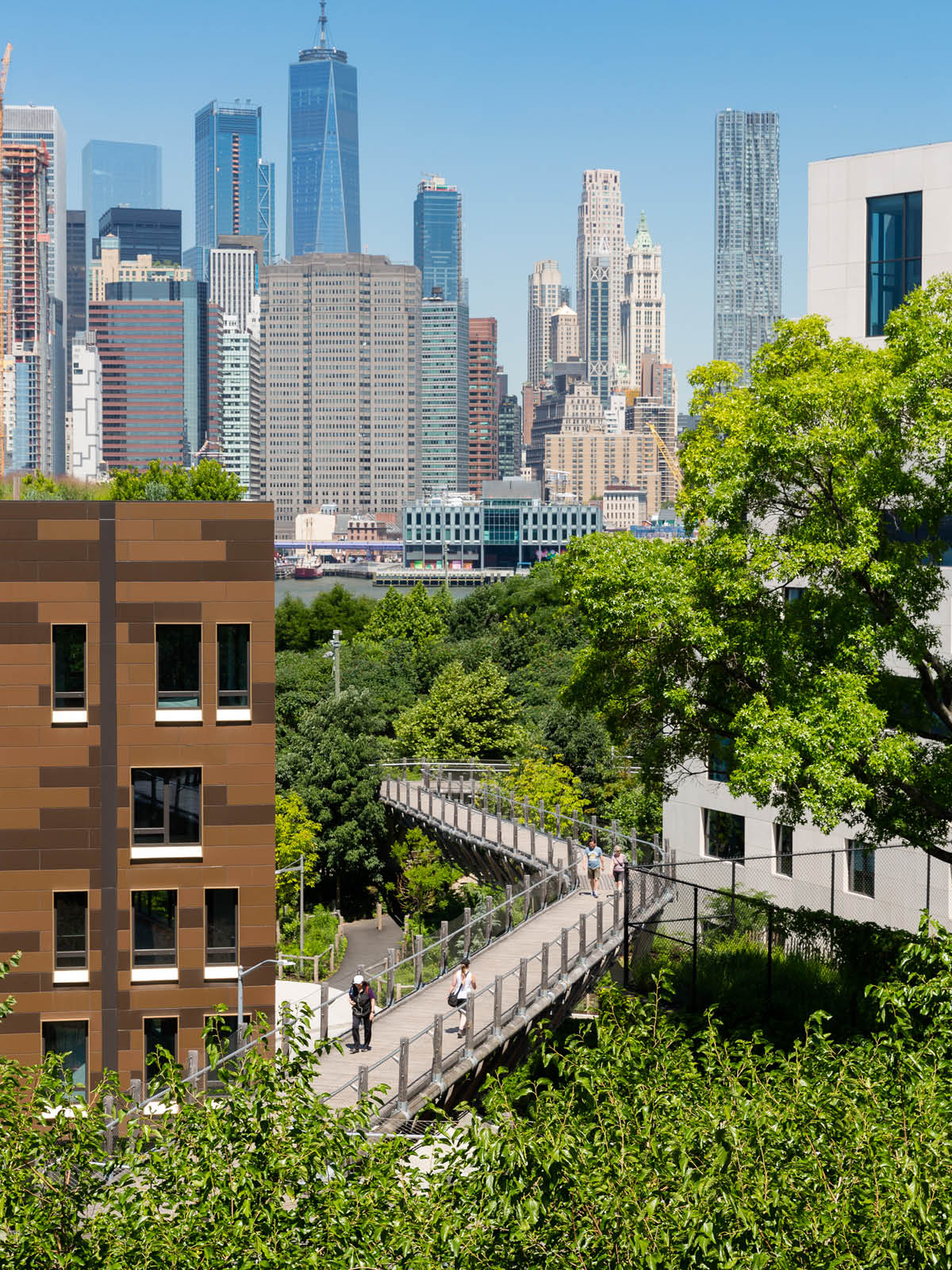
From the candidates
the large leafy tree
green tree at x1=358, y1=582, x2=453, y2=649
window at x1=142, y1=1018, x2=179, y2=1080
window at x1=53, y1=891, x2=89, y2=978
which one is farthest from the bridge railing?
green tree at x1=358, y1=582, x2=453, y2=649

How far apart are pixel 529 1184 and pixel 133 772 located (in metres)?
20.4

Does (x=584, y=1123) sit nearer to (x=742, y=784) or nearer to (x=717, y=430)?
(x=742, y=784)

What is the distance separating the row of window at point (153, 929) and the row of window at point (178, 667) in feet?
13.2

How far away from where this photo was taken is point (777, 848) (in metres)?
47.1

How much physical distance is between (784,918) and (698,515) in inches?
465

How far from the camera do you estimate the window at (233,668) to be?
31.4 metres

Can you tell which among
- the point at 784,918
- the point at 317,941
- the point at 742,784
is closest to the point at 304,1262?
the point at 742,784

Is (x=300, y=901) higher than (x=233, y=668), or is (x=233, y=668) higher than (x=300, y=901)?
(x=233, y=668)

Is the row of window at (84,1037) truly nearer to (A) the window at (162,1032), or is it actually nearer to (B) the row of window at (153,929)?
(A) the window at (162,1032)

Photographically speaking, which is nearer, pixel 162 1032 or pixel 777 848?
pixel 162 1032

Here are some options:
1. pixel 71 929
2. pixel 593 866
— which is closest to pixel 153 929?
pixel 71 929

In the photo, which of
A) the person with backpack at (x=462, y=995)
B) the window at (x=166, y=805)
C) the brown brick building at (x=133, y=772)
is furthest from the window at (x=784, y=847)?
the window at (x=166, y=805)

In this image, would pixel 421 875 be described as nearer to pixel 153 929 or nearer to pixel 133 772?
pixel 153 929

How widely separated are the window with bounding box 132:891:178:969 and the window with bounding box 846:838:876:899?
66.2 feet
